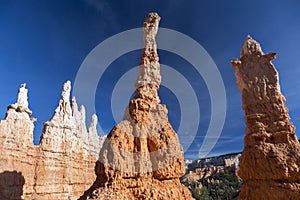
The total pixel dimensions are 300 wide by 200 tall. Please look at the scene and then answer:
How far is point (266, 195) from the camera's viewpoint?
32.2ft

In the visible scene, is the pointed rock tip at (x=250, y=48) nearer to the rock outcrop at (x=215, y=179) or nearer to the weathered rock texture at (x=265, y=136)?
the weathered rock texture at (x=265, y=136)

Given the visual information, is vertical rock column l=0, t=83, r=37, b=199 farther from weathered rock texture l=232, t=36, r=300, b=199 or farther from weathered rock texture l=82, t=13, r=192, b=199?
weathered rock texture l=232, t=36, r=300, b=199

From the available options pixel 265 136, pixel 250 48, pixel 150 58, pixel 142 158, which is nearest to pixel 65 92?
pixel 150 58

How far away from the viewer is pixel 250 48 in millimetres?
13062

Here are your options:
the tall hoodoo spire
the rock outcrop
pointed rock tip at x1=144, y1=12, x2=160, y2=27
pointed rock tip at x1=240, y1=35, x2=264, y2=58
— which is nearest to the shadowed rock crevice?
the tall hoodoo spire

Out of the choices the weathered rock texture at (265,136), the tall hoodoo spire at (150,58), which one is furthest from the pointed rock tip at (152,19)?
the weathered rock texture at (265,136)

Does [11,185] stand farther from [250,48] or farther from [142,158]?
[250,48]

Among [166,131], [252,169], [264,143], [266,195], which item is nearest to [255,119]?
[264,143]

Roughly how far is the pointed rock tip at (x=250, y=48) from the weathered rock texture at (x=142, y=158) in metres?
6.57

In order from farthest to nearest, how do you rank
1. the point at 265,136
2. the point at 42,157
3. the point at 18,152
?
the point at 42,157 < the point at 18,152 < the point at 265,136

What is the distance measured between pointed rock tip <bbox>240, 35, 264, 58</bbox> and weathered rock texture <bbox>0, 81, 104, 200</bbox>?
28.4 m

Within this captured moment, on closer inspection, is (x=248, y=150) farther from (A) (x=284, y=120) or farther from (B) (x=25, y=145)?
(B) (x=25, y=145)

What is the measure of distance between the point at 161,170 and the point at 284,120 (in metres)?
7.13

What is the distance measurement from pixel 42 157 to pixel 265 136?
3016 centimetres
